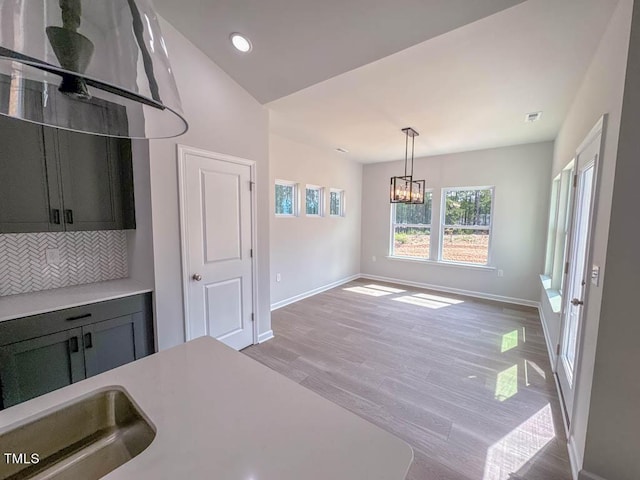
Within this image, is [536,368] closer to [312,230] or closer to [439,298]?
[439,298]

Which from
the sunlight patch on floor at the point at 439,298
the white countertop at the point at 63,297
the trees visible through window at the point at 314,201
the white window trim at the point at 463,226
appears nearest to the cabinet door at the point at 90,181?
the white countertop at the point at 63,297

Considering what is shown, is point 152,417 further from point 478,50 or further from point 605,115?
point 478,50

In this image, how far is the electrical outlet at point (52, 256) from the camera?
2113mm

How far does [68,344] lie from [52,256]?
768 mm

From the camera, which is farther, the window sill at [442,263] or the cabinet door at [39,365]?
the window sill at [442,263]

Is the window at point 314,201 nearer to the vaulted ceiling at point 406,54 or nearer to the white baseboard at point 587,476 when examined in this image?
the vaulted ceiling at point 406,54

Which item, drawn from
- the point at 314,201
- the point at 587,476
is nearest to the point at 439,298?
the point at 314,201

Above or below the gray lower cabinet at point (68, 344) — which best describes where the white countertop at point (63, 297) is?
above

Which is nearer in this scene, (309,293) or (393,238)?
(309,293)

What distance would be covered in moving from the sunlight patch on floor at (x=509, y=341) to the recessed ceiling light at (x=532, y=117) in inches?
104

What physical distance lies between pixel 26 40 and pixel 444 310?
→ 4725 millimetres

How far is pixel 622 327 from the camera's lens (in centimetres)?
136

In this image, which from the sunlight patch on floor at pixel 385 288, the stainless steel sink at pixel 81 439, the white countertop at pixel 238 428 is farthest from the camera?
the sunlight patch on floor at pixel 385 288

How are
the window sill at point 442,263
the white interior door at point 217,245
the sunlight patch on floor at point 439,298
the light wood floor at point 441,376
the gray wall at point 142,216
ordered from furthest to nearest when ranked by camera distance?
the window sill at point 442,263
the sunlight patch on floor at point 439,298
the white interior door at point 217,245
the gray wall at point 142,216
the light wood floor at point 441,376
